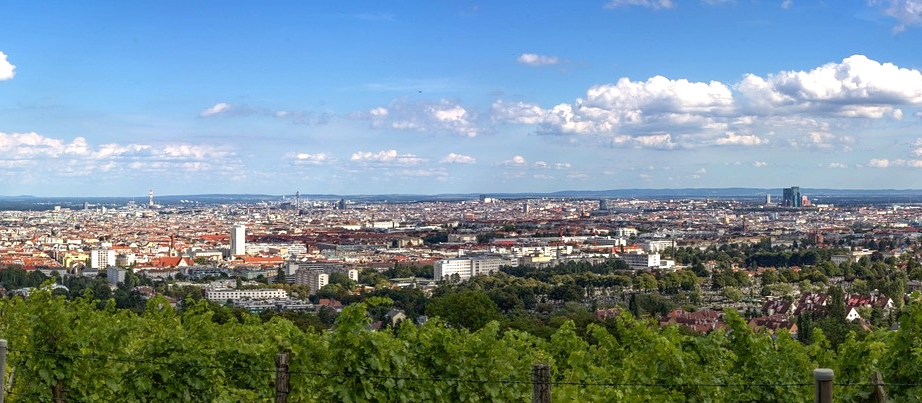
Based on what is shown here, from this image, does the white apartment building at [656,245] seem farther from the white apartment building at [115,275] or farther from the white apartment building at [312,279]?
the white apartment building at [115,275]

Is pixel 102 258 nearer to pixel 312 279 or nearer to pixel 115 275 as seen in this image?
pixel 115 275

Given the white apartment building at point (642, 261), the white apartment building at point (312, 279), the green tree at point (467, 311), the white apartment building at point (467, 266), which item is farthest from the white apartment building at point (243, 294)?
the white apartment building at point (642, 261)

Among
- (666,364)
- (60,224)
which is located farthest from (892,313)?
(60,224)

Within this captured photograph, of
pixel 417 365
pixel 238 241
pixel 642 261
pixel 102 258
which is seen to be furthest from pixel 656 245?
pixel 417 365

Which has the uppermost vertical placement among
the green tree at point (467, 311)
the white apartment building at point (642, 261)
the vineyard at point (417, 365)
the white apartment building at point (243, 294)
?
the vineyard at point (417, 365)

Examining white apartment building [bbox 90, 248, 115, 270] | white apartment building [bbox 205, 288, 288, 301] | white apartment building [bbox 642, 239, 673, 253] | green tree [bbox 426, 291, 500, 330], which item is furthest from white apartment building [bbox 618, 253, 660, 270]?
green tree [bbox 426, 291, 500, 330]
